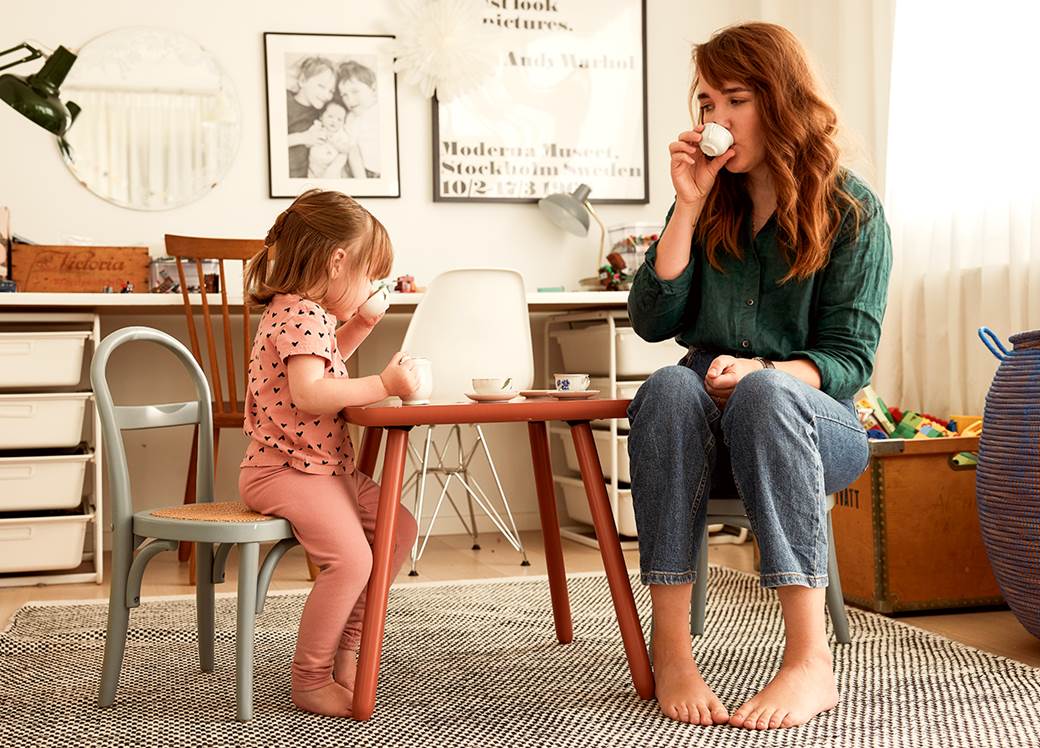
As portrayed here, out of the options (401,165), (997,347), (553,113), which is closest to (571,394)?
(997,347)

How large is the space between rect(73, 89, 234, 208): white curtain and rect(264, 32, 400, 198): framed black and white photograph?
0.66ft

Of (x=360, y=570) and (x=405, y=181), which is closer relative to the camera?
(x=360, y=570)

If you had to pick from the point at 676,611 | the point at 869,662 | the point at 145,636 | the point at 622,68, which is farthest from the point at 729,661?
the point at 622,68

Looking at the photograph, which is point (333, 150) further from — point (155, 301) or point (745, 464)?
point (745, 464)

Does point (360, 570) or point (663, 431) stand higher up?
point (663, 431)

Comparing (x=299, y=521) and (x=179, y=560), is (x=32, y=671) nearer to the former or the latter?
(x=299, y=521)

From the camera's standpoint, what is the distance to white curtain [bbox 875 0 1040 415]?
9.35 feet

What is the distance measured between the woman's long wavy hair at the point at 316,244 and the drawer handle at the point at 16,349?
4.65 feet

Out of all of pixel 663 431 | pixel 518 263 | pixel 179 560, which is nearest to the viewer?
pixel 663 431

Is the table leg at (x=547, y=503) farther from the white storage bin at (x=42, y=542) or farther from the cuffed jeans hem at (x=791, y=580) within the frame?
the white storage bin at (x=42, y=542)

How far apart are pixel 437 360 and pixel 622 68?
1.58m

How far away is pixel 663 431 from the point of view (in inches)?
64.6

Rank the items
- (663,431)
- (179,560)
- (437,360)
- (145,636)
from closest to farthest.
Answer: (663,431) → (145,636) → (437,360) → (179,560)

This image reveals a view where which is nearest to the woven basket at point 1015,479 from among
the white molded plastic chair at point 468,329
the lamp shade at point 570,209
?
the white molded plastic chair at point 468,329
